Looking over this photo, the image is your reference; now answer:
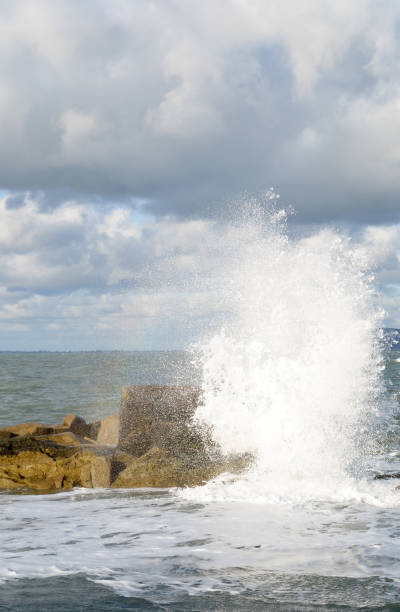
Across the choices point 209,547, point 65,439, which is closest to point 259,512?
point 209,547

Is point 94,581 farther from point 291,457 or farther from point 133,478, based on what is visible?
point 291,457

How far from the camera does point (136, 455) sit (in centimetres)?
909

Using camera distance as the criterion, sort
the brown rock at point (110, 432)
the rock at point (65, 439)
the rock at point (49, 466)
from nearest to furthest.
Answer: the rock at point (49, 466) < the rock at point (65, 439) < the brown rock at point (110, 432)

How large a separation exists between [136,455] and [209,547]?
375cm

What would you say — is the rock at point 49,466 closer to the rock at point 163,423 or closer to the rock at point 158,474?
the rock at point 158,474

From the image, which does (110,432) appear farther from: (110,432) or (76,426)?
(76,426)

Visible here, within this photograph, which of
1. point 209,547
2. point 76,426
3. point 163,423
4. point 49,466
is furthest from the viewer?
point 76,426

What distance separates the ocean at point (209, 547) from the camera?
14.0ft

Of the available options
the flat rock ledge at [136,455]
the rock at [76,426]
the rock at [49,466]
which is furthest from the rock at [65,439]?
the rock at [76,426]

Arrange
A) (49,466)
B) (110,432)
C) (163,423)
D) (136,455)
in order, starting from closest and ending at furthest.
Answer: (49,466)
(136,455)
(163,423)
(110,432)

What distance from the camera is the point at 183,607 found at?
4.09 metres

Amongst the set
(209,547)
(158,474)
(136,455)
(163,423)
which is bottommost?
(209,547)

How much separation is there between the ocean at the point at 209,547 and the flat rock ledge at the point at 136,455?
32 cm

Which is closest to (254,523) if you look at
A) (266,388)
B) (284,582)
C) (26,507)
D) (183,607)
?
(284,582)
